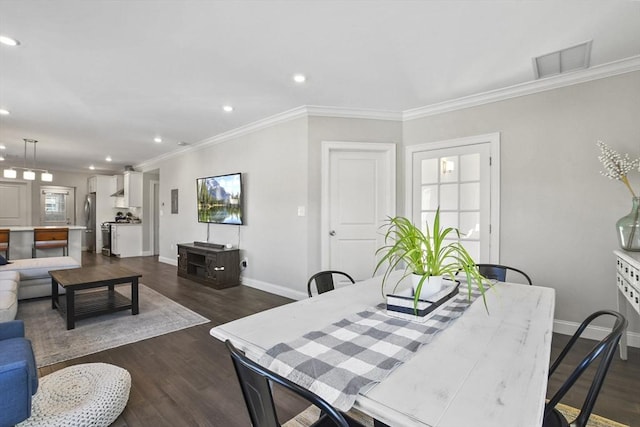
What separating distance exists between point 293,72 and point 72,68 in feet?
6.47

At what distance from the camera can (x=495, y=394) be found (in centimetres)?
82

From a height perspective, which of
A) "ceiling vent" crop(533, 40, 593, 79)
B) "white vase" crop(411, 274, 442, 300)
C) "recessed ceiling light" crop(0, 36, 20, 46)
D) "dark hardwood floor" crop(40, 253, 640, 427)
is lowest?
"dark hardwood floor" crop(40, 253, 640, 427)

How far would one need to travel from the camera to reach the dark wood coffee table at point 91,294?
10.0 ft

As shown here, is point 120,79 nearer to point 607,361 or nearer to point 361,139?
point 361,139

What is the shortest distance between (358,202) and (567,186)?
7.02ft

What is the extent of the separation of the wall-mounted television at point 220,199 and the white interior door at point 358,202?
164cm

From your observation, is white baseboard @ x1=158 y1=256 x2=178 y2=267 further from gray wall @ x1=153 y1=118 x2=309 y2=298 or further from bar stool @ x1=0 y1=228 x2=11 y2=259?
bar stool @ x1=0 y1=228 x2=11 y2=259

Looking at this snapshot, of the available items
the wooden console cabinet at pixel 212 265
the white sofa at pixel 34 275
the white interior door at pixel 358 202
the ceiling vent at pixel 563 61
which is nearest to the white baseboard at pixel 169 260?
the wooden console cabinet at pixel 212 265

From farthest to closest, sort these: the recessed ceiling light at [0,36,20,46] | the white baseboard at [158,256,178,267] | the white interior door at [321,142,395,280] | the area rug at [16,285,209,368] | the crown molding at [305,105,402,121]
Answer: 1. the white baseboard at [158,256,178,267]
2. the white interior door at [321,142,395,280]
3. the crown molding at [305,105,402,121]
4. the area rug at [16,285,209,368]
5. the recessed ceiling light at [0,36,20,46]

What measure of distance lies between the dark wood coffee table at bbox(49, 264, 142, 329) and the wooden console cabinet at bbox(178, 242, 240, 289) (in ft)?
4.01

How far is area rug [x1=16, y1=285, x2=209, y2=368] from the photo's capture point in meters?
2.62

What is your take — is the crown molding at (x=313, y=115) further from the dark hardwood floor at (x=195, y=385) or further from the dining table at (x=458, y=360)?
the dining table at (x=458, y=360)

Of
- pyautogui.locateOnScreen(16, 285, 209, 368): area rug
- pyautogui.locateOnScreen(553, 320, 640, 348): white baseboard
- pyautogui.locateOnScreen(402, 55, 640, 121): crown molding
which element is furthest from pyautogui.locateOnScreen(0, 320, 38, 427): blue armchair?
pyautogui.locateOnScreen(402, 55, 640, 121): crown molding

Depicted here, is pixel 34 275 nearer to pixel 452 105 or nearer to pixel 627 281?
pixel 452 105
